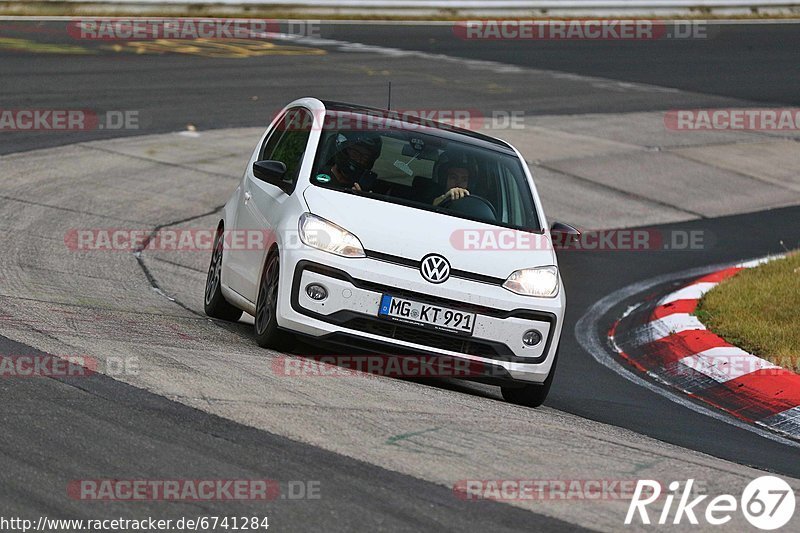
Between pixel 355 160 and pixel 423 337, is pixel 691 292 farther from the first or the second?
pixel 423 337

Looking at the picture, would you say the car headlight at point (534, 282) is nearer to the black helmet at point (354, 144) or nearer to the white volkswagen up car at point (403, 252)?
the white volkswagen up car at point (403, 252)

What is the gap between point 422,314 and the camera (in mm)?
7578

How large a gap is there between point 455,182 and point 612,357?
258cm

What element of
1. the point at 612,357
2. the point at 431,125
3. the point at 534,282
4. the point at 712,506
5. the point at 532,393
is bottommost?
the point at 612,357

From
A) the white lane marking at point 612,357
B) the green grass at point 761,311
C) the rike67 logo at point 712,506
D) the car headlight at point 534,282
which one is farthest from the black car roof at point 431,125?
the rike67 logo at point 712,506

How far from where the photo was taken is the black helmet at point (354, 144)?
844cm

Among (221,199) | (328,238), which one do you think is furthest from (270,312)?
(221,199)

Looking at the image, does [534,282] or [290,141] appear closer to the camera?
[534,282]

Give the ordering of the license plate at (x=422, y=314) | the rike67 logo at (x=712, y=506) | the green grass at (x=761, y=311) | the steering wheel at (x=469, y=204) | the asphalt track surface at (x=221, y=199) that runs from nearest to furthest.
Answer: the asphalt track surface at (x=221, y=199), the rike67 logo at (x=712, y=506), the license plate at (x=422, y=314), the steering wheel at (x=469, y=204), the green grass at (x=761, y=311)

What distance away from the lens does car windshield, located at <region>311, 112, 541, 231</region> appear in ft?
27.4

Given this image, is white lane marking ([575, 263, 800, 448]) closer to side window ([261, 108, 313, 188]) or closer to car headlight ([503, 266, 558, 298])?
car headlight ([503, 266, 558, 298])

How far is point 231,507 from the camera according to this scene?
4.99m

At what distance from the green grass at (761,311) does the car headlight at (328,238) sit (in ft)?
11.4

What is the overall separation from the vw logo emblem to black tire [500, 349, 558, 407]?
0.90 metres
